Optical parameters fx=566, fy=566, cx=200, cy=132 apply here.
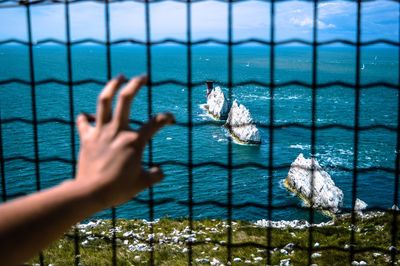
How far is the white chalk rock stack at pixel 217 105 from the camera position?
52.0m

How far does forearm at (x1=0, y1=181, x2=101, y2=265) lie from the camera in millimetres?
1372

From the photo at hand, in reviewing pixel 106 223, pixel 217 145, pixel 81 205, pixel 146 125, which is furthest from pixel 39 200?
pixel 217 145

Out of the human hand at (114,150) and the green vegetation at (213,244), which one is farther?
the green vegetation at (213,244)

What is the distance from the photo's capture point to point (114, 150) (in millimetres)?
1671

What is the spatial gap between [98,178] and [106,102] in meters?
0.23

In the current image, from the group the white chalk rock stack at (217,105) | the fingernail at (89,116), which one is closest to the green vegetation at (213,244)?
the fingernail at (89,116)

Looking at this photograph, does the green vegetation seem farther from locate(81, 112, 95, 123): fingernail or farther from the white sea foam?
the white sea foam

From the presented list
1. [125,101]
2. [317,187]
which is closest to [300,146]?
[317,187]

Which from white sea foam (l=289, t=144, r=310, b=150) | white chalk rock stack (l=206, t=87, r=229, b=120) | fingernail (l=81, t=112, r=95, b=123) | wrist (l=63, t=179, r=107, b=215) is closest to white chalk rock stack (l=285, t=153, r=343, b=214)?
white sea foam (l=289, t=144, r=310, b=150)

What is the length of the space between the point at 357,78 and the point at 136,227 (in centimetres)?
753

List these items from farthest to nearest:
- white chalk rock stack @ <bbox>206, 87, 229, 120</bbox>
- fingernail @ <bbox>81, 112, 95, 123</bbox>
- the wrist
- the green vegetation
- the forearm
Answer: white chalk rock stack @ <bbox>206, 87, 229, 120</bbox> → the green vegetation → fingernail @ <bbox>81, 112, 95, 123</bbox> → the wrist → the forearm

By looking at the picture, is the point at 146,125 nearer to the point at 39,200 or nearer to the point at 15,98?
the point at 39,200

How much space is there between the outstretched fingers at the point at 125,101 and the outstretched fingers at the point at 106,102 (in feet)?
0.09

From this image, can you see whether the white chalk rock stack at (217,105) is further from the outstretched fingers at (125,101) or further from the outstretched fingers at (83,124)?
the outstretched fingers at (125,101)
